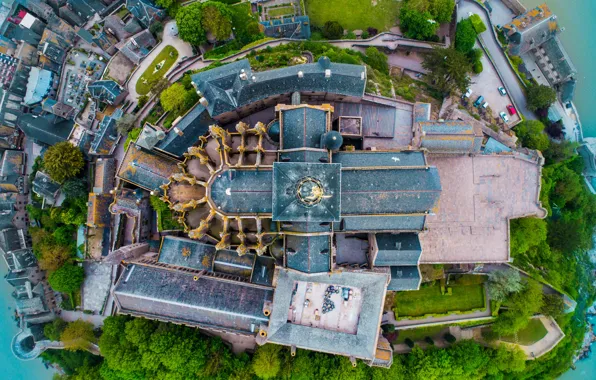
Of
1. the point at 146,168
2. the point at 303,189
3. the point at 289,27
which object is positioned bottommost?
the point at 146,168

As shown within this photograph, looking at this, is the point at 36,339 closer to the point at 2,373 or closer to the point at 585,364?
the point at 2,373

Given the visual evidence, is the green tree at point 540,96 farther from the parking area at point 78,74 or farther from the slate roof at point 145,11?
the parking area at point 78,74

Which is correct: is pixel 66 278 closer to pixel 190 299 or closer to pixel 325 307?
pixel 190 299

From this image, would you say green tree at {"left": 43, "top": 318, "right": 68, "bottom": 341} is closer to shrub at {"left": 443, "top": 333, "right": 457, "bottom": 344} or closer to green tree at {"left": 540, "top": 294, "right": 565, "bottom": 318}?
shrub at {"left": 443, "top": 333, "right": 457, "bottom": 344}

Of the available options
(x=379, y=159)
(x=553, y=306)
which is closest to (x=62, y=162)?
(x=379, y=159)

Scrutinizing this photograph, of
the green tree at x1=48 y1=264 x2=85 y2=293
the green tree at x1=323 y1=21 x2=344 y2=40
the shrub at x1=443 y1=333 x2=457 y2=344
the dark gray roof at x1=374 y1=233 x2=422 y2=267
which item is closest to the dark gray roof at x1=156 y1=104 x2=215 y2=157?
the green tree at x1=48 y1=264 x2=85 y2=293

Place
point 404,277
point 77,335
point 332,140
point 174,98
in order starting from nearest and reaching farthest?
1. point 332,140
2. point 404,277
3. point 174,98
4. point 77,335
